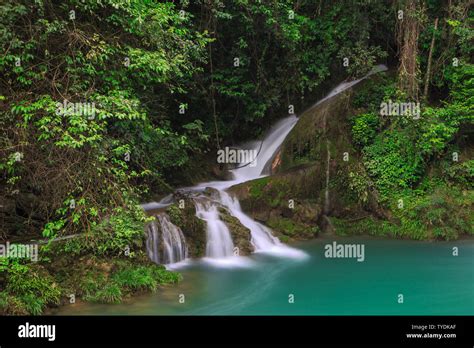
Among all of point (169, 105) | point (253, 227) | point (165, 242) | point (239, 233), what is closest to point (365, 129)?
point (253, 227)

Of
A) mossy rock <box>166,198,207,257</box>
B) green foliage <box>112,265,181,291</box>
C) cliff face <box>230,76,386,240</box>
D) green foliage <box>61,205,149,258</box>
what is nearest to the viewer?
green foliage <box>61,205,149,258</box>

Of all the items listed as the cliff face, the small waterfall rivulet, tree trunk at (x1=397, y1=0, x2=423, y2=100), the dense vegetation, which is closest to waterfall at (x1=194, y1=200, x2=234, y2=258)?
the small waterfall rivulet

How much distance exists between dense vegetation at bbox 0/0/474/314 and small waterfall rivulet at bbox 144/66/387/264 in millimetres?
844

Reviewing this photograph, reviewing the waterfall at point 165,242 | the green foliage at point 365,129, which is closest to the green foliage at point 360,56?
the green foliage at point 365,129

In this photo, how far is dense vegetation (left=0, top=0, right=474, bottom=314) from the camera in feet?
22.8

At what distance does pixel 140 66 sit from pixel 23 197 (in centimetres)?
319

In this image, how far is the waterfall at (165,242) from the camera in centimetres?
937

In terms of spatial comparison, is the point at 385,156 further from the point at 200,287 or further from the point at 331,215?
the point at 200,287

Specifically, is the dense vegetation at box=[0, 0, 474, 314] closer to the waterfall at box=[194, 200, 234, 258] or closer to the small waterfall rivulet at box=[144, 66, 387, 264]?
the small waterfall rivulet at box=[144, 66, 387, 264]

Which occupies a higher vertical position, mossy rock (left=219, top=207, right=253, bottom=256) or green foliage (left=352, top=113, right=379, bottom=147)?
green foliage (left=352, top=113, right=379, bottom=147)

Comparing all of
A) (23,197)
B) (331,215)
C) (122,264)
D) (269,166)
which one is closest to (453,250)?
(331,215)

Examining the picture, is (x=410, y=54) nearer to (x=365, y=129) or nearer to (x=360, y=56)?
(x=360, y=56)

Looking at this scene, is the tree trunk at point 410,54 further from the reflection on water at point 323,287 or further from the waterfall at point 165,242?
the waterfall at point 165,242

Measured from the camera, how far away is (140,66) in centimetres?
772
